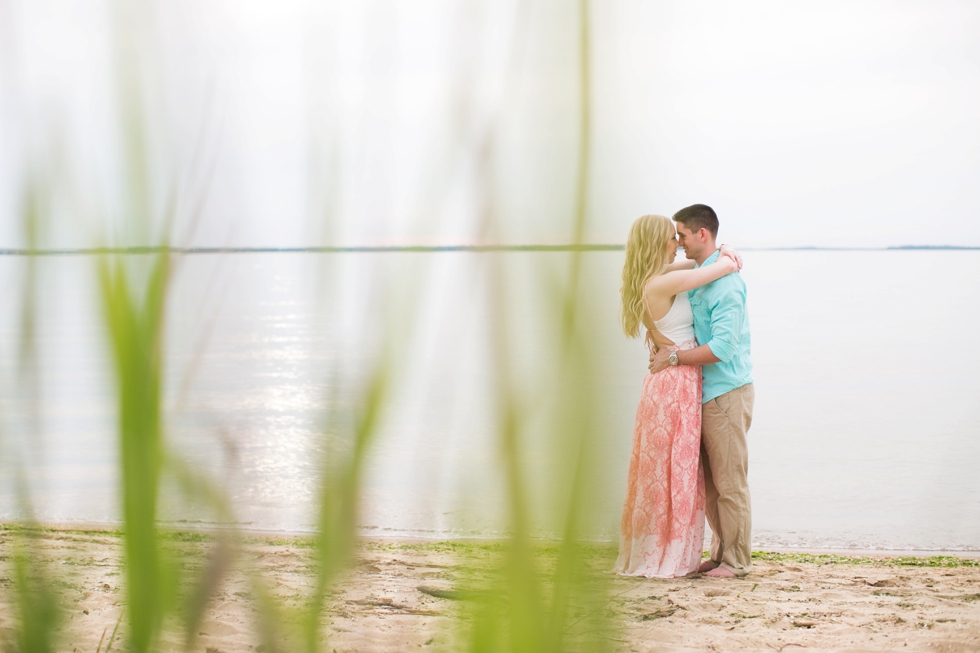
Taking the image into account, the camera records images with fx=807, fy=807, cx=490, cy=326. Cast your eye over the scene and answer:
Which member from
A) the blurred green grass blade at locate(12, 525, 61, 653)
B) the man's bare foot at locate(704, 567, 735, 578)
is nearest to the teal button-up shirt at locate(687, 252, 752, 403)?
the man's bare foot at locate(704, 567, 735, 578)

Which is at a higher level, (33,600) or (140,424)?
(140,424)

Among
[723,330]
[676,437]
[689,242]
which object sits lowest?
[676,437]

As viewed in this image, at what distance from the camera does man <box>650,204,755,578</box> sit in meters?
2.61

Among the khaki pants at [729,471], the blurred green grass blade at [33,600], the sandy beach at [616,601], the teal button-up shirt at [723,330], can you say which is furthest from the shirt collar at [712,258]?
the blurred green grass blade at [33,600]

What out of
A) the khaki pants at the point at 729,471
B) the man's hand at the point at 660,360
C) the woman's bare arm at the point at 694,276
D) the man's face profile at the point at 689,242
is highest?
the man's face profile at the point at 689,242

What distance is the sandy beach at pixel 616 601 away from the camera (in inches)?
13.0

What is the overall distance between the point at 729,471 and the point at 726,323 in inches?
22.0

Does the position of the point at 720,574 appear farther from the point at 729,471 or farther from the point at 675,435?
the point at 675,435

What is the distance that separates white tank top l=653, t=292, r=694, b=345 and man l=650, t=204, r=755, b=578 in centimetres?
4

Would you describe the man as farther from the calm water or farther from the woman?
the calm water

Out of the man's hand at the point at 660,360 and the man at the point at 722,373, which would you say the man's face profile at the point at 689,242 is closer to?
the man at the point at 722,373

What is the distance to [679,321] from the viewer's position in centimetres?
268

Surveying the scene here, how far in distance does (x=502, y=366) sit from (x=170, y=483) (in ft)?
0.52

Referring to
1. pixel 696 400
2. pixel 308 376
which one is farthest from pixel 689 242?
pixel 308 376
